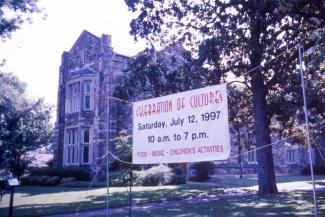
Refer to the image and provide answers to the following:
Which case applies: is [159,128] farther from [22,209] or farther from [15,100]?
[15,100]

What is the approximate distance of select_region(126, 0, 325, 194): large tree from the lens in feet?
48.5

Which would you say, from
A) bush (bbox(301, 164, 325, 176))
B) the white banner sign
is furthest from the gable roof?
bush (bbox(301, 164, 325, 176))

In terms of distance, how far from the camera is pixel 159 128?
29.7ft

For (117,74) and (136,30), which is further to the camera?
(117,74)

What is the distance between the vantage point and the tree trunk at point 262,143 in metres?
17.2

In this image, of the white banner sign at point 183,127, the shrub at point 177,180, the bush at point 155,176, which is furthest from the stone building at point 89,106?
the white banner sign at point 183,127

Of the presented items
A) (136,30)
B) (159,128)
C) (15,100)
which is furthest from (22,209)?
(15,100)

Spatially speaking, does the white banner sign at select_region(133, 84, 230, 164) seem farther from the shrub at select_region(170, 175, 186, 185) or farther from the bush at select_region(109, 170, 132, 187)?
the shrub at select_region(170, 175, 186, 185)

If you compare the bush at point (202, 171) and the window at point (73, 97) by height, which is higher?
the window at point (73, 97)

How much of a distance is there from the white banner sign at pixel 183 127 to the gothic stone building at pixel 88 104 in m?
19.0

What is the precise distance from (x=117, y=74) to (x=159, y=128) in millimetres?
20640

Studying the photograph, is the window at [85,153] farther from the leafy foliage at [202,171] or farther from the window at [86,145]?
the leafy foliage at [202,171]

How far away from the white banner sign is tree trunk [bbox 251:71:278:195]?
9161 millimetres

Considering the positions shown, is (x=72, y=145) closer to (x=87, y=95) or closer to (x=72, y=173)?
(x=72, y=173)
